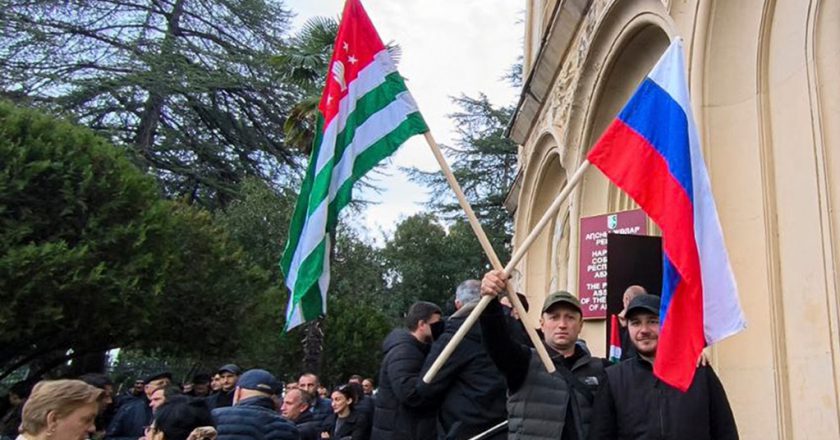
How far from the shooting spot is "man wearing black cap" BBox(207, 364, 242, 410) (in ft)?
25.8

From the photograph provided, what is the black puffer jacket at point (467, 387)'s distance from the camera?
442 centimetres

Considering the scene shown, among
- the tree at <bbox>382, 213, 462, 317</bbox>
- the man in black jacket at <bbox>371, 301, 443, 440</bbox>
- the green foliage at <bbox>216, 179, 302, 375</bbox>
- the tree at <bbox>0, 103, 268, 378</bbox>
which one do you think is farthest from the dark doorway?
the tree at <bbox>382, 213, 462, 317</bbox>

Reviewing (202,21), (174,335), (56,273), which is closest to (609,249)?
(56,273)

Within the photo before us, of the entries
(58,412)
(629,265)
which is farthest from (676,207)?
(58,412)

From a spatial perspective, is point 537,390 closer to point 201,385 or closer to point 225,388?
point 225,388

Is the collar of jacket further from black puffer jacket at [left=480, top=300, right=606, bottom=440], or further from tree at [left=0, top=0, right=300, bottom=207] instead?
tree at [left=0, top=0, right=300, bottom=207]

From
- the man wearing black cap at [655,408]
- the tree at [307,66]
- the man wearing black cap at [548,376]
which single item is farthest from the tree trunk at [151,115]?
the man wearing black cap at [655,408]

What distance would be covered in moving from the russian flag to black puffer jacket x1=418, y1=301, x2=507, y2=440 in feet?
4.10

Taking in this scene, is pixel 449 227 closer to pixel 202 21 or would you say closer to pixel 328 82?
pixel 202 21

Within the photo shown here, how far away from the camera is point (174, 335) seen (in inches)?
613

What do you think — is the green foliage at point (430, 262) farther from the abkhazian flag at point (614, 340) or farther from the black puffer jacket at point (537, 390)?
the black puffer jacket at point (537, 390)

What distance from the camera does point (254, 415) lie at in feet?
14.6

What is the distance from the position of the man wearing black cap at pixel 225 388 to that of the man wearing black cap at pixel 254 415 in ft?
10.8

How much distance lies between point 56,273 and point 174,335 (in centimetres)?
440
